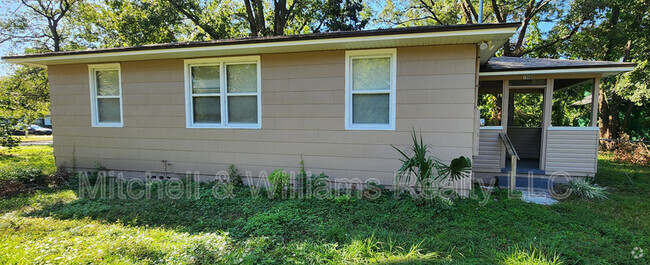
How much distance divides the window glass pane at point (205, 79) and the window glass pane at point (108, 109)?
189 centimetres

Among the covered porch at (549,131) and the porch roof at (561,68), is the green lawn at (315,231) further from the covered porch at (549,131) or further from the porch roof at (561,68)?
the porch roof at (561,68)

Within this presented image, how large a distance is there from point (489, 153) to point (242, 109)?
5152mm

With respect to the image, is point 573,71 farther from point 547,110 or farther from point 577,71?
point 547,110

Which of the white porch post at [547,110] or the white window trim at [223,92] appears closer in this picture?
the white window trim at [223,92]

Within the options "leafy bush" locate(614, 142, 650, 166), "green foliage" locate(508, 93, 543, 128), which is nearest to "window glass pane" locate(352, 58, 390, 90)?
"leafy bush" locate(614, 142, 650, 166)

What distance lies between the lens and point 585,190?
4828mm

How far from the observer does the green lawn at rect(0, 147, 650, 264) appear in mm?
2734

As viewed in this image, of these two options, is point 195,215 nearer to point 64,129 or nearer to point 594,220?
point 64,129

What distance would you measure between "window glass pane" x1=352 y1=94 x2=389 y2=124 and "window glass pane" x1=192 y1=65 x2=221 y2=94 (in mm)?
2643

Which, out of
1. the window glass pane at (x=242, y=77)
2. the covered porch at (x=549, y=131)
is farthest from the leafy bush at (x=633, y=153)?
the window glass pane at (x=242, y=77)

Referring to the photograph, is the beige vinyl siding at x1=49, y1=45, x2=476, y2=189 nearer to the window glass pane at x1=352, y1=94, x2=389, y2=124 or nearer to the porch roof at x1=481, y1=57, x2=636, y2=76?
the window glass pane at x1=352, y1=94, x2=389, y2=124

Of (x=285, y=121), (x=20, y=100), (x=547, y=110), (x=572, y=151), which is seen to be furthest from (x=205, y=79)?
(x=20, y=100)

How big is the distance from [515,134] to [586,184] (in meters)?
3.61

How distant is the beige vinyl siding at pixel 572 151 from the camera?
5.57 m
